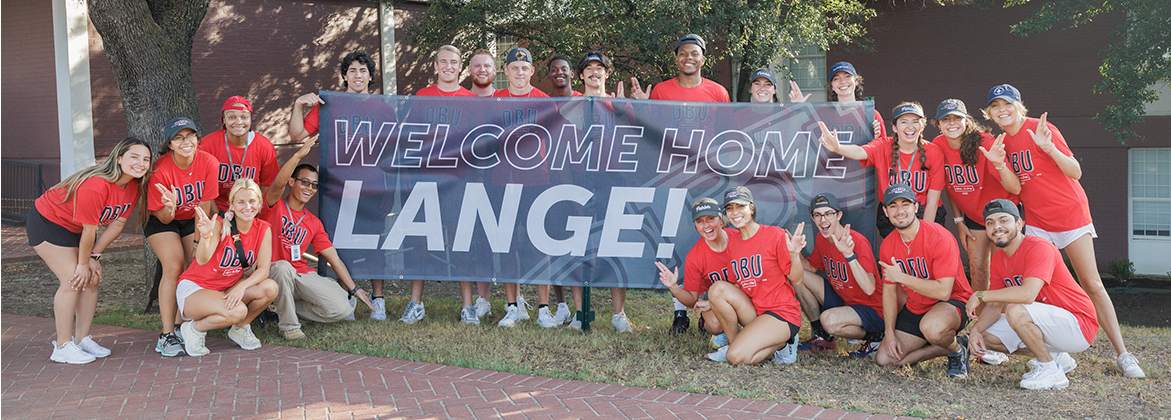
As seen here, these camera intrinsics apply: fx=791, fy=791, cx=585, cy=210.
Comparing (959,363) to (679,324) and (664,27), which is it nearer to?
(679,324)

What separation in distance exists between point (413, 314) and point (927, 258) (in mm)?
3804

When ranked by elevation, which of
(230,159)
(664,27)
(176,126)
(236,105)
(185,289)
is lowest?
(185,289)

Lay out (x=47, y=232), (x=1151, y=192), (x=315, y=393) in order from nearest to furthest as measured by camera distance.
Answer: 1. (x=315, y=393)
2. (x=47, y=232)
3. (x=1151, y=192)

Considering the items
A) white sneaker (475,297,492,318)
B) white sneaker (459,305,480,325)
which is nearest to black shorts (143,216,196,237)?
white sneaker (459,305,480,325)

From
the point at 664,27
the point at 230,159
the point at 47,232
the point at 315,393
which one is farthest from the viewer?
the point at 664,27

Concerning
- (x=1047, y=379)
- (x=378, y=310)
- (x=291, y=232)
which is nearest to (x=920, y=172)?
(x=1047, y=379)

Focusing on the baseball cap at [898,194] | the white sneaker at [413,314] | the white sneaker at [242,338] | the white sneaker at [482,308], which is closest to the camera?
the baseball cap at [898,194]

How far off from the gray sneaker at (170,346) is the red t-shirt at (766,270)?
3699 mm

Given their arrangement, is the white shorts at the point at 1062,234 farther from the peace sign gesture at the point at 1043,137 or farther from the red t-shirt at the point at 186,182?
the red t-shirt at the point at 186,182

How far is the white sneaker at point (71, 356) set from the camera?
513cm

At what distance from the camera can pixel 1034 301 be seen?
4.78 m

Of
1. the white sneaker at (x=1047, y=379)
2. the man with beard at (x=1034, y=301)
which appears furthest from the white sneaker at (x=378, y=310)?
the white sneaker at (x=1047, y=379)

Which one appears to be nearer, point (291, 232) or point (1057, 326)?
point (1057, 326)

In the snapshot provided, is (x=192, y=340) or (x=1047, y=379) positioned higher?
(x=192, y=340)
